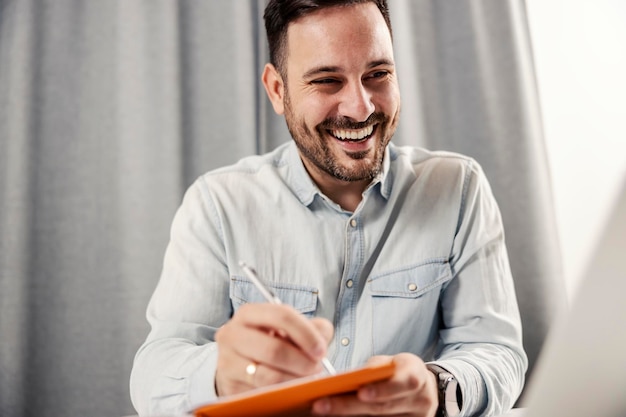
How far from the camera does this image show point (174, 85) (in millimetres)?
1864

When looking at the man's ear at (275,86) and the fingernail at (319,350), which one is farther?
the man's ear at (275,86)

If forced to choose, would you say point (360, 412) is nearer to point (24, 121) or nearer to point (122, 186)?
point (122, 186)

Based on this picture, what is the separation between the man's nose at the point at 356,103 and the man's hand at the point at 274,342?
62 cm

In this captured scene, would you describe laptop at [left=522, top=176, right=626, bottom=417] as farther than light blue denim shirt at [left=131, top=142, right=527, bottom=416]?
No

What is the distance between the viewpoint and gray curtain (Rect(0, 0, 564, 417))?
171cm

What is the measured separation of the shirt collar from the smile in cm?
9

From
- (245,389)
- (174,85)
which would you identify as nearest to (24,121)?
(174,85)

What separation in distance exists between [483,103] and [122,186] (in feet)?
4.14

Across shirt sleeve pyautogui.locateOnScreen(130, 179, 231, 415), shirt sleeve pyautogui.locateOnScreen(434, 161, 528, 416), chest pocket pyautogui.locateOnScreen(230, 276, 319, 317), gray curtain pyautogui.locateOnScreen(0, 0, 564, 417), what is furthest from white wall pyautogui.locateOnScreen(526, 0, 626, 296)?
shirt sleeve pyautogui.locateOnScreen(130, 179, 231, 415)

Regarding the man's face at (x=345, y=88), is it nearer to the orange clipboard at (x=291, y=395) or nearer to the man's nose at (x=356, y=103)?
the man's nose at (x=356, y=103)

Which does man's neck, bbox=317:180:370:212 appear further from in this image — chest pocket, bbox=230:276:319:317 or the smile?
chest pocket, bbox=230:276:319:317

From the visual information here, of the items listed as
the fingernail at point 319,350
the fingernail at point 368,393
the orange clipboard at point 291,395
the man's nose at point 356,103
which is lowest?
the fingernail at point 368,393

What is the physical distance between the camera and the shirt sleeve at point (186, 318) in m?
0.93

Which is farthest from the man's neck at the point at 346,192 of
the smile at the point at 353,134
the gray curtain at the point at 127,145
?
the gray curtain at the point at 127,145
